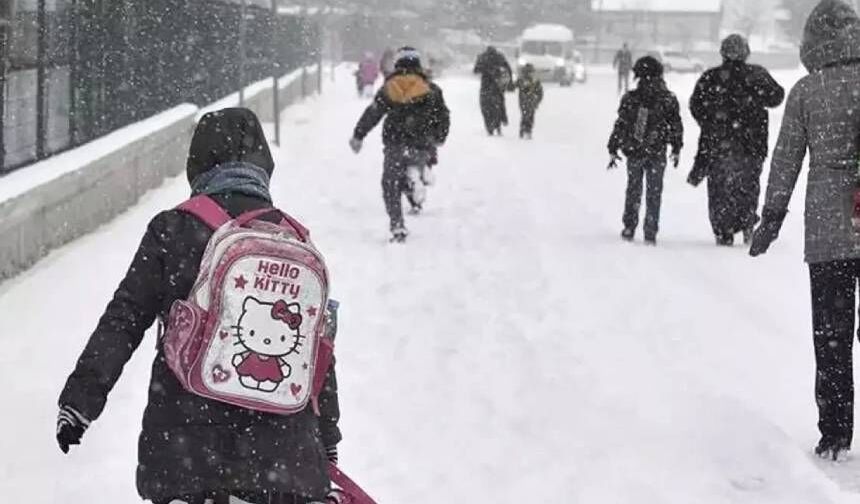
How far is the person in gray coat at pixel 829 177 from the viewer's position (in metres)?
5.59

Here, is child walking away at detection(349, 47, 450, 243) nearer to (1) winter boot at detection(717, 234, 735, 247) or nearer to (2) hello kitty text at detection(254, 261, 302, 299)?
(1) winter boot at detection(717, 234, 735, 247)

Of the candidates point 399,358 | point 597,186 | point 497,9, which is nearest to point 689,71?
point 497,9

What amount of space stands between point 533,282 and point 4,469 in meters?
5.28

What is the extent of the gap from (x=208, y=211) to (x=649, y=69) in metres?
9.18

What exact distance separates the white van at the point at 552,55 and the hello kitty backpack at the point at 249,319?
49890 mm

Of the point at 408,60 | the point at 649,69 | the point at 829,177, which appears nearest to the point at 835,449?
the point at 829,177

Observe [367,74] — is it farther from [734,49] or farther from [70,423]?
[70,423]

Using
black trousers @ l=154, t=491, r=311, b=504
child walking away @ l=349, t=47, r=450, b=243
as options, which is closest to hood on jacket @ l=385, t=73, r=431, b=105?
child walking away @ l=349, t=47, r=450, b=243

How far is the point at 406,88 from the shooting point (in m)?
11.8

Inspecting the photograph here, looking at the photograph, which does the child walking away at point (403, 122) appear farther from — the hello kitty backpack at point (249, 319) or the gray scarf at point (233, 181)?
the hello kitty backpack at point (249, 319)

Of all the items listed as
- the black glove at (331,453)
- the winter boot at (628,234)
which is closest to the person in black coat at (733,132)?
the winter boot at (628,234)

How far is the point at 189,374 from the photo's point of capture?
310 cm

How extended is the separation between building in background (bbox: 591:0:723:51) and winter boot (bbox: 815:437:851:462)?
98.8 meters

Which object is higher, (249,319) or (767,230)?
(249,319)
